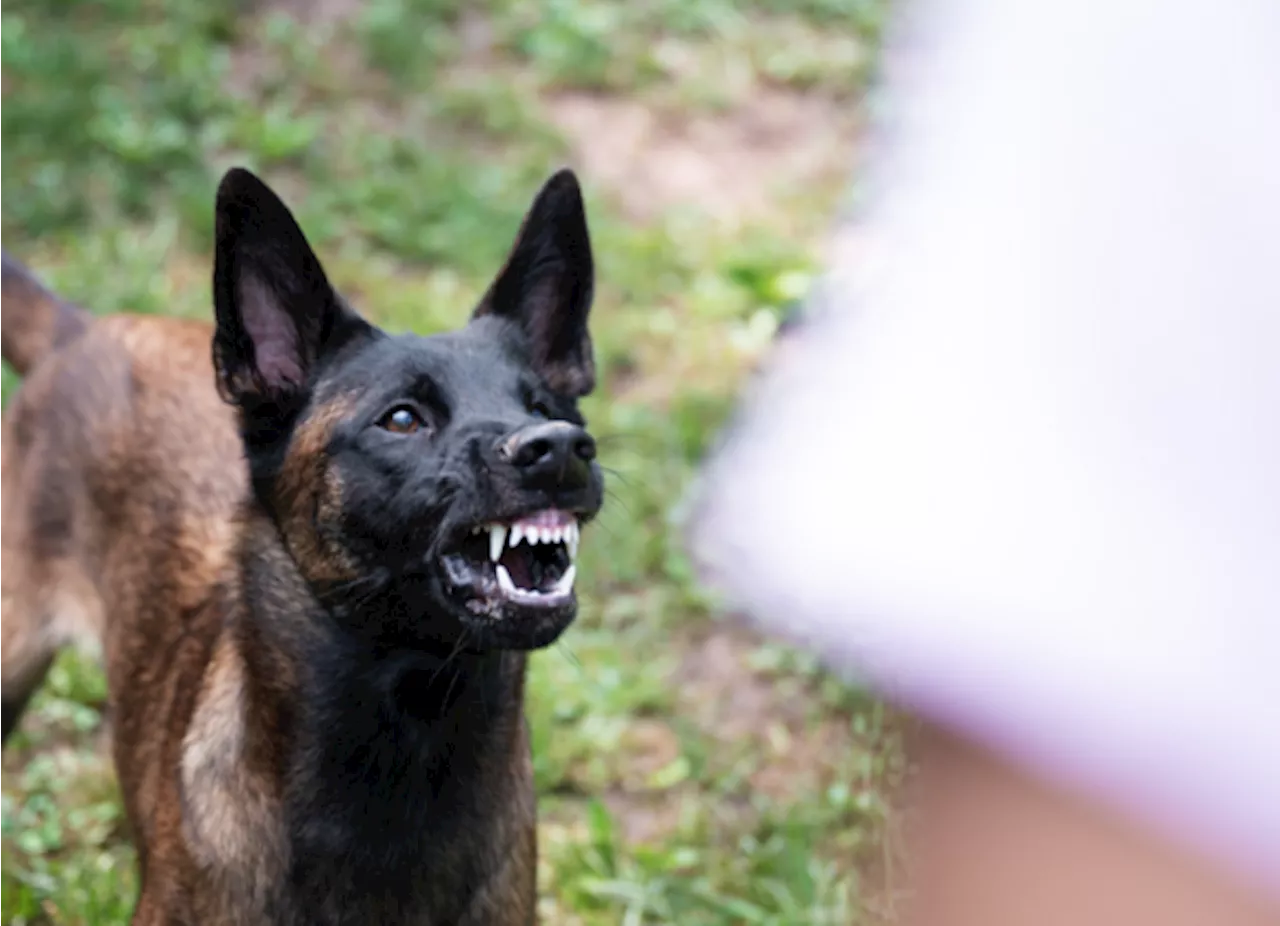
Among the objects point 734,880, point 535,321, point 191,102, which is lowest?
point 734,880

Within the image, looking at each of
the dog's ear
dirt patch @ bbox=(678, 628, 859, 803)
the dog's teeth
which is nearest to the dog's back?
the dog's ear

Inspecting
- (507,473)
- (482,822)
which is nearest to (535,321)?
(507,473)

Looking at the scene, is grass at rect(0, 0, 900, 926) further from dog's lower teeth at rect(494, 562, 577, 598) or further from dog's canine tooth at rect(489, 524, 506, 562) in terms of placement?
dog's canine tooth at rect(489, 524, 506, 562)

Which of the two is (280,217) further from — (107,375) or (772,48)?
(772,48)

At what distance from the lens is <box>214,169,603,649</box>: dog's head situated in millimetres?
2760

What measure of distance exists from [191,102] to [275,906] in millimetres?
4894

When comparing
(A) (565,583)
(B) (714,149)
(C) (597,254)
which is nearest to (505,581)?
(A) (565,583)

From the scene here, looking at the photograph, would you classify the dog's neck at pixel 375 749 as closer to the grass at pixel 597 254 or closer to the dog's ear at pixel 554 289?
the dog's ear at pixel 554 289

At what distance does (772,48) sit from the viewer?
8.16m

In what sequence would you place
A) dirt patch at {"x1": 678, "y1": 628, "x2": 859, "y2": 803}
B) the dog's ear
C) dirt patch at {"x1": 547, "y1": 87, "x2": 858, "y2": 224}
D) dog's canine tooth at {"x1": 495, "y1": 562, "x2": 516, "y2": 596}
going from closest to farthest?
dog's canine tooth at {"x1": 495, "y1": 562, "x2": 516, "y2": 596}, the dog's ear, dirt patch at {"x1": 678, "y1": 628, "x2": 859, "y2": 803}, dirt patch at {"x1": 547, "y1": 87, "x2": 858, "y2": 224}

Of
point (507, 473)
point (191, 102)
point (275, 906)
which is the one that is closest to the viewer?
point (507, 473)

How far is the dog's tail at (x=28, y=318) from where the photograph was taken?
13.9ft

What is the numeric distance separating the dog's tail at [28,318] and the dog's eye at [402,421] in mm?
1617

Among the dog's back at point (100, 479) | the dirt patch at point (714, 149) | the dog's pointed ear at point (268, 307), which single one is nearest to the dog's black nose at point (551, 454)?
the dog's pointed ear at point (268, 307)
